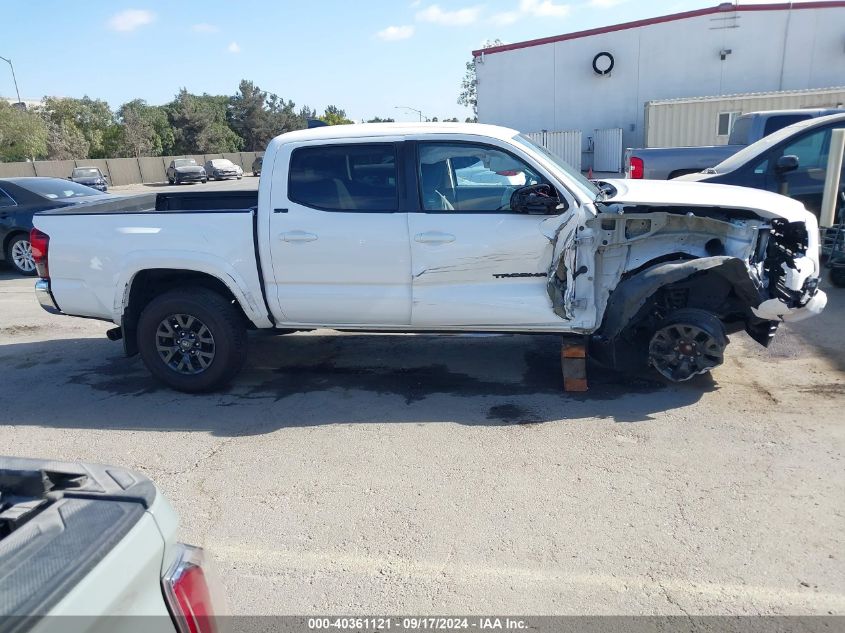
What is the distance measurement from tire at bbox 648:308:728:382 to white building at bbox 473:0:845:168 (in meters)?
17.1

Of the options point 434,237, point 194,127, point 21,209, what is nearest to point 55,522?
point 434,237

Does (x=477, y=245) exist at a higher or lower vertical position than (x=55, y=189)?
lower

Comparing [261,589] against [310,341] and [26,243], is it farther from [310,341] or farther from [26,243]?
[26,243]

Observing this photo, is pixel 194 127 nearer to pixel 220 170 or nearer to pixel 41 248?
pixel 220 170

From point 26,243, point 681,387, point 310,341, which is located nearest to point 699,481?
point 681,387

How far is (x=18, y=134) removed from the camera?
45031 mm

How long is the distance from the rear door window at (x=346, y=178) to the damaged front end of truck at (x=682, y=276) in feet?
4.63

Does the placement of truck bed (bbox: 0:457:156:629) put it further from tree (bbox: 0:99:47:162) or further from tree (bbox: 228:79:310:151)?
tree (bbox: 228:79:310:151)

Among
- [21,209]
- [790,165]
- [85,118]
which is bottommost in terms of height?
[21,209]

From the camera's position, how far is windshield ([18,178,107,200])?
36.8ft

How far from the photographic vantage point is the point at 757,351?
5.90 m

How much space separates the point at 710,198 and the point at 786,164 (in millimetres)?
4262

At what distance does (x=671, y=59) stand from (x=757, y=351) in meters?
18.4

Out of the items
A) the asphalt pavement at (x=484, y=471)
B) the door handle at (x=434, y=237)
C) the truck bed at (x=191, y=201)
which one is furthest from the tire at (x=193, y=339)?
the door handle at (x=434, y=237)
